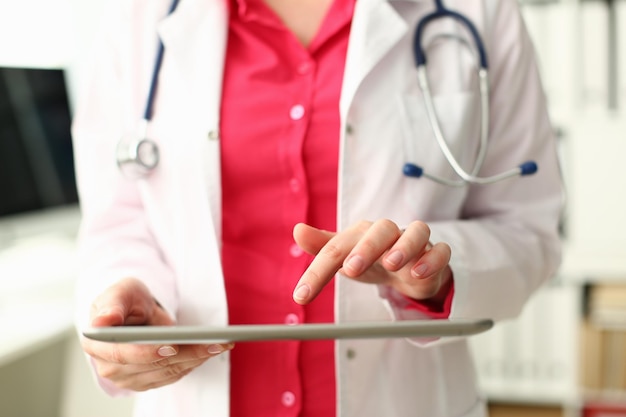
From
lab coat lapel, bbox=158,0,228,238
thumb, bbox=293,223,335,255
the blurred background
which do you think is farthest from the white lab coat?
the blurred background

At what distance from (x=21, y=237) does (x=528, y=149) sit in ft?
3.46

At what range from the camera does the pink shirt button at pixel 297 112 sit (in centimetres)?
66

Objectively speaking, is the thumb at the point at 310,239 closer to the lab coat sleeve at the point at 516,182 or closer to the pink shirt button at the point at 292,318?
the pink shirt button at the point at 292,318

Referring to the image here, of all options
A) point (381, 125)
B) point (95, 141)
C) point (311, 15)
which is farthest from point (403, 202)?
point (95, 141)

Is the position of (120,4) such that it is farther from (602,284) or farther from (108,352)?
(602,284)

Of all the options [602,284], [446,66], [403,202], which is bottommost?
[602,284]

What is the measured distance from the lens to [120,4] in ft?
2.57

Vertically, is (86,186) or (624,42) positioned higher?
(624,42)

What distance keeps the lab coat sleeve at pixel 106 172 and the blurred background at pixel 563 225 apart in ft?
2.05

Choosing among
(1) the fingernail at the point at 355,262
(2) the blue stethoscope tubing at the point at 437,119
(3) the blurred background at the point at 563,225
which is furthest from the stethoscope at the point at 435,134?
(3) the blurred background at the point at 563,225

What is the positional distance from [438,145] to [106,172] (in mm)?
337

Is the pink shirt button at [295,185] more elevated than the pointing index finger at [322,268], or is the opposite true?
the pink shirt button at [295,185]

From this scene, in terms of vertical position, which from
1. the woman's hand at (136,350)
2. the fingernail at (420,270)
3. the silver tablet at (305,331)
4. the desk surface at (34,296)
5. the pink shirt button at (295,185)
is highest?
the pink shirt button at (295,185)

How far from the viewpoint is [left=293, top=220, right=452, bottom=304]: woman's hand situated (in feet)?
1.59
